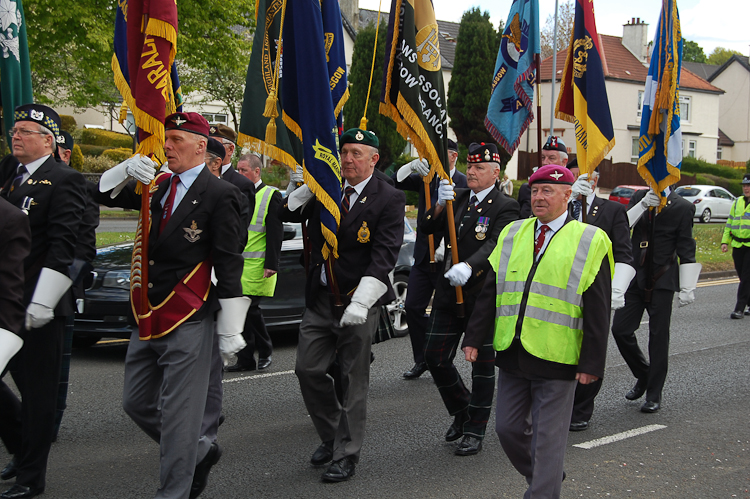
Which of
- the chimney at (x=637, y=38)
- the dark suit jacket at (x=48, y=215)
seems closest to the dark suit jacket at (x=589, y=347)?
the dark suit jacket at (x=48, y=215)

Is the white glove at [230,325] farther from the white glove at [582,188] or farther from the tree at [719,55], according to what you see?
the tree at [719,55]

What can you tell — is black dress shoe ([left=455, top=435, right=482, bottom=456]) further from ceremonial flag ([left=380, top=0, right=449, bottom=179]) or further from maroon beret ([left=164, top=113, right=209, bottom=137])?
maroon beret ([left=164, top=113, right=209, bottom=137])

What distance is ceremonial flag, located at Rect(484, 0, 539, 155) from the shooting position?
692cm

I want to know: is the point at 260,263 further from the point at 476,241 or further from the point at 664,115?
the point at 664,115

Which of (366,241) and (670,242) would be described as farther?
(670,242)

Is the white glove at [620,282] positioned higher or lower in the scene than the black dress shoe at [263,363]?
higher

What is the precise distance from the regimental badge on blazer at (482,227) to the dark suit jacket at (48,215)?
2.72m

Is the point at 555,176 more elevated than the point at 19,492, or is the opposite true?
the point at 555,176

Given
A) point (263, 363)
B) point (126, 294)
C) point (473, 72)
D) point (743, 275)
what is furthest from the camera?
point (473, 72)

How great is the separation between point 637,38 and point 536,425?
50880 millimetres

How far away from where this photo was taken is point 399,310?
8.82 meters

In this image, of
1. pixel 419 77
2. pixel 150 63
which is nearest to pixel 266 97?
pixel 419 77

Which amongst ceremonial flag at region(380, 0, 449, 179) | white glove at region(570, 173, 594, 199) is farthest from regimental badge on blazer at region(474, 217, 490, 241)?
white glove at region(570, 173, 594, 199)

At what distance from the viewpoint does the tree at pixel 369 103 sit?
30.4 metres
